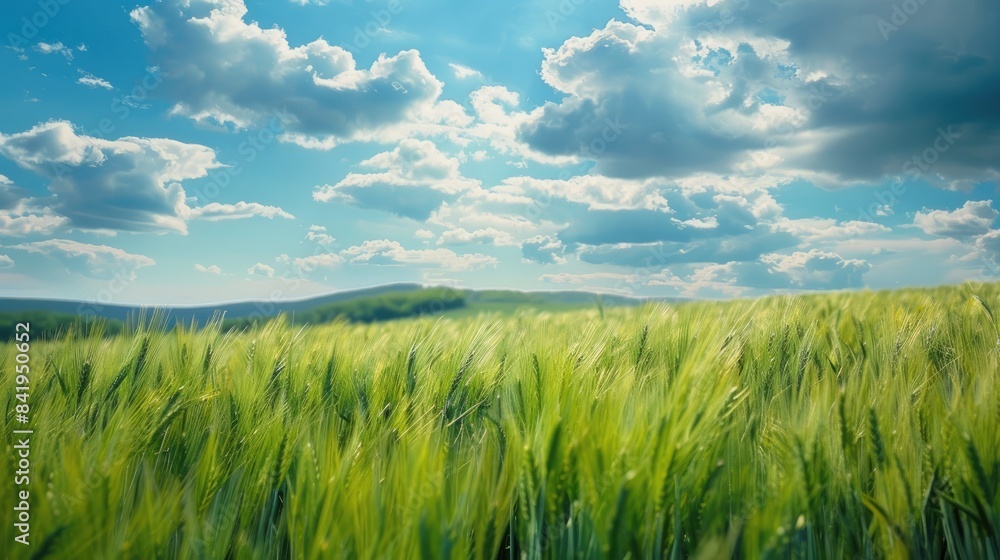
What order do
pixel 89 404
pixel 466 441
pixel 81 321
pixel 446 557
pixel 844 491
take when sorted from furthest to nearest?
pixel 81 321, pixel 89 404, pixel 466 441, pixel 844 491, pixel 446 557

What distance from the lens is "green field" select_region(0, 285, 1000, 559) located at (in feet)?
2.59

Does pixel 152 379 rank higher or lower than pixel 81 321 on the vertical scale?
lower

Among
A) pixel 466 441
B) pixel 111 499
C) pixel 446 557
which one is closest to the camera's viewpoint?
pixel 446 557

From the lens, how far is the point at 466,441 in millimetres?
1261

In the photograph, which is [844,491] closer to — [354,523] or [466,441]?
[466,441]

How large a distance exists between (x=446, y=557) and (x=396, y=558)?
8 cm

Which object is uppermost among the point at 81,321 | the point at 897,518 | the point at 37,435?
the point at 81,321

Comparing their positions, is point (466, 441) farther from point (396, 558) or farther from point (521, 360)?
point (396, 558)

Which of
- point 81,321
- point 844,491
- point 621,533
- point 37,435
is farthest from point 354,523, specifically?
point 81,321

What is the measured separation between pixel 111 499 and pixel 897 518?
1.28m

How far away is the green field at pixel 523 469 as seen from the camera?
0.79 metres

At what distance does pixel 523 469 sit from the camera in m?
0.84

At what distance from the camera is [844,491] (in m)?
1.01

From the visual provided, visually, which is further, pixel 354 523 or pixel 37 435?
pixel 37 435
